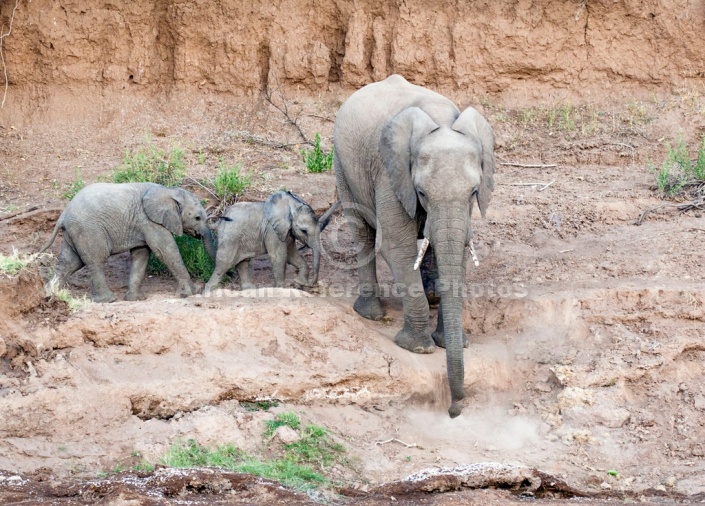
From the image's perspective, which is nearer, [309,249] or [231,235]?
[231,235]

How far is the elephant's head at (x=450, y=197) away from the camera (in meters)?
7.31

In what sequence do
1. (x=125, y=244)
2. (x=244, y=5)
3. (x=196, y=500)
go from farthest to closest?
Result: (x=244, y=5) → (x=125, y=244) → (x=196, y=500)

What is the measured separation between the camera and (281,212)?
9.40 m

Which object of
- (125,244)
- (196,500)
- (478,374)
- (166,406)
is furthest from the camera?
(125,244)

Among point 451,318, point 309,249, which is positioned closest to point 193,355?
point 451,318

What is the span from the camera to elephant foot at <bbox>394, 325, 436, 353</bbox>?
817cm

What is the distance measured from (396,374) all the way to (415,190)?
4.32 feet

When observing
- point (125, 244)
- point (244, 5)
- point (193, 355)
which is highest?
point (244, 5)

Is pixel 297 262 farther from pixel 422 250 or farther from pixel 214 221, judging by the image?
pixel 422 250

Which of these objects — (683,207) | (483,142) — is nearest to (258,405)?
(483,142)

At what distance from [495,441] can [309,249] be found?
345cm

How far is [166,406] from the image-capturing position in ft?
24.1

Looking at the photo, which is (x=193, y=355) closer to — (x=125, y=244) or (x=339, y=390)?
(x=339, y=390)

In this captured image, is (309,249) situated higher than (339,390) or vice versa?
(309,249)
